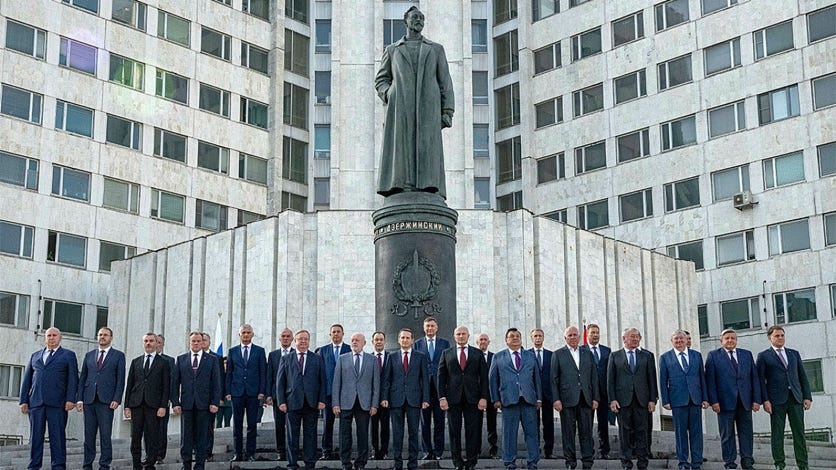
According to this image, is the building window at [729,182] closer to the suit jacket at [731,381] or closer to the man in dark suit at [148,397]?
the suit jacket at [731,381]

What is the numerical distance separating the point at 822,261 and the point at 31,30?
32.7 metres

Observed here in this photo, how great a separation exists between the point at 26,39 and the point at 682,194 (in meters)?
28.1

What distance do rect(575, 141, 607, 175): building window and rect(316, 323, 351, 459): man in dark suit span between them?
37.8 m

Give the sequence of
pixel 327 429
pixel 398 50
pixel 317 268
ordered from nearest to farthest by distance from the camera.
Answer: pixel 327 429, pixel 398 50, pixel 317 268

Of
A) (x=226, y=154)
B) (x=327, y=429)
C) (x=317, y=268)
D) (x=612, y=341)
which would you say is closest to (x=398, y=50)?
(x=327, y=429)

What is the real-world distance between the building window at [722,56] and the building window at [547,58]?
9037 millimetres

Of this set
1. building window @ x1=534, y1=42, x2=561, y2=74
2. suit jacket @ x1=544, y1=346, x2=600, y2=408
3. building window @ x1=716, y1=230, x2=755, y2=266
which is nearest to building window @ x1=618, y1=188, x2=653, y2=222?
building window @ x1=716, y1=230, x2=755, y2=266

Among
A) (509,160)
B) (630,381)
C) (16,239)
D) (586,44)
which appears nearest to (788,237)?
(586,44)

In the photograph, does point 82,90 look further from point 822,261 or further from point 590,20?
point 822,261

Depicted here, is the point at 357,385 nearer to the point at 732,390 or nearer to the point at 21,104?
the point at 732,390

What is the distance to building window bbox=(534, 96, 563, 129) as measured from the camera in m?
59.8

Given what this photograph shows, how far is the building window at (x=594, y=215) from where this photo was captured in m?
A: 56.5

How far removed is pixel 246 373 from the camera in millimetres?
20719

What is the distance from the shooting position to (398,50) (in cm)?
2139
